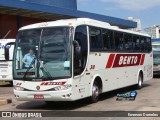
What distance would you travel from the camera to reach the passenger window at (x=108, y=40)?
625 inches

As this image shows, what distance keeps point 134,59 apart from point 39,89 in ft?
26.6

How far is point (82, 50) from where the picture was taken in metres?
13.7

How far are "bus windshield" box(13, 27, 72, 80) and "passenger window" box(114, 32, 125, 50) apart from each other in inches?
177

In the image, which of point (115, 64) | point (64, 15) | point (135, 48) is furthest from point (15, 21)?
point (115, 64)

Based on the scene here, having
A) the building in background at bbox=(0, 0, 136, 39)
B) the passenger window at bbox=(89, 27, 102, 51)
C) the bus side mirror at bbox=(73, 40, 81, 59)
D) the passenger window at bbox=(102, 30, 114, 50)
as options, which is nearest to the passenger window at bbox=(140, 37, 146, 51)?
the passenger window at bbox=(102, 30, 114, 50)

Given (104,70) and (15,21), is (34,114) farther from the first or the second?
(15,21)

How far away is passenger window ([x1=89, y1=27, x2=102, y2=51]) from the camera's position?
14.6 metres

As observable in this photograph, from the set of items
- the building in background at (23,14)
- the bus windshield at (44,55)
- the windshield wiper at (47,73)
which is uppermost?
the building in background at (23,14)

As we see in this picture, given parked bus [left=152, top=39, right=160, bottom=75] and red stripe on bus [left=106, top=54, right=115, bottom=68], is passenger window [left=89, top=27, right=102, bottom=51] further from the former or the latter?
parked bus [left=152, top=39, right=160, bottom=75]

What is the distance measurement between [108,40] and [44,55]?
4081 millimetres

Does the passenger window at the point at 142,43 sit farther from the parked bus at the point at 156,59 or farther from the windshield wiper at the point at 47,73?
the windshield wiper at the point at 47,73

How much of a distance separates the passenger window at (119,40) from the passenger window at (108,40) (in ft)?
1.73

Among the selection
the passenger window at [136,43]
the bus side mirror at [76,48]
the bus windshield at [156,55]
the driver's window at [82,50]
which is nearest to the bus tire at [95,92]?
the driver's window at [82,50]

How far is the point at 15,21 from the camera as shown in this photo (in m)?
32.4
